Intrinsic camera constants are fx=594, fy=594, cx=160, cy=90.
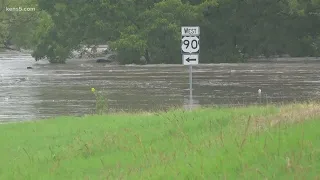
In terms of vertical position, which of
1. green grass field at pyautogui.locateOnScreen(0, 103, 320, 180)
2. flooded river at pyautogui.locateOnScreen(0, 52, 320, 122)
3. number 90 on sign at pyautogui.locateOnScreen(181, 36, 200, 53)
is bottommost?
flooded river at pyautogui.locateOnScreen(0, 52, 320, 122)

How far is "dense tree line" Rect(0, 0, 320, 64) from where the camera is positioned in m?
54.0

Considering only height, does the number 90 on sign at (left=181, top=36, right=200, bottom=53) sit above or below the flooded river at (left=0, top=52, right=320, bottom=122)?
above

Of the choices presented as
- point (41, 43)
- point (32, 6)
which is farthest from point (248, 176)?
point (32, 6)

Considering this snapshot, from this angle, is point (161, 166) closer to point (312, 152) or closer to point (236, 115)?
point (312, 152)

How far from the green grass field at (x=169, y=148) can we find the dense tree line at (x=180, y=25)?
40.1m

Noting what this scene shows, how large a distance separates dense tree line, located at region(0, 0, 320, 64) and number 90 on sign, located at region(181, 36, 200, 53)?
121 feet

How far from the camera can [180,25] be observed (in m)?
54.7

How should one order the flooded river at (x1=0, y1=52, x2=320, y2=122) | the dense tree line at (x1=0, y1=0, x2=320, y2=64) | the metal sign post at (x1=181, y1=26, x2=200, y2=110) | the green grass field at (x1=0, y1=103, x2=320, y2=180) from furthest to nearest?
the dense tree line at (x1=0, y1=0, x2=320, y2=64), the flooded river at (x1=0, y1=52, x2=320, y2=122), the metal sign post at (x1=181, y1=26, x2=200, y2=110), the green grass field at (x1=0, y1=103, x2=320, y2=180)

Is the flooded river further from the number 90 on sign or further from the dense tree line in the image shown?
the dense tree line

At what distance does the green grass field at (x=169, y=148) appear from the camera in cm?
674

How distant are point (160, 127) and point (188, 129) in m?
0.79

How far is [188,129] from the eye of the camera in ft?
37.6

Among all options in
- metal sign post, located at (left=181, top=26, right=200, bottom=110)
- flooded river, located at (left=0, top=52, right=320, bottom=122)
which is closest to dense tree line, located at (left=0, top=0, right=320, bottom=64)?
flooded river, located at (left=0, top=52, right=320, bottom=122)

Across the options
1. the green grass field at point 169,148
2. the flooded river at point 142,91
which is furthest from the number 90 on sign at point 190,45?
the flooded river at point 142,91
